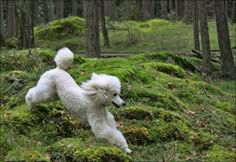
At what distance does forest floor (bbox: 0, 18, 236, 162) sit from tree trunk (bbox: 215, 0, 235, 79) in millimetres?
4295

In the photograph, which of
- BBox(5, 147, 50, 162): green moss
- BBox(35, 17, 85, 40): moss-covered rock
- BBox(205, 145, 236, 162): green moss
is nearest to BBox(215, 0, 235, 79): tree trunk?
BBox(205, 145, 236, 162): green moss

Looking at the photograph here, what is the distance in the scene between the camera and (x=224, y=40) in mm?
15844

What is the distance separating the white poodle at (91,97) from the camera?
19.2 feet

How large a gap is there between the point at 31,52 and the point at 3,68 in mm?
905

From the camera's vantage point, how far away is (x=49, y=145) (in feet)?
19.6

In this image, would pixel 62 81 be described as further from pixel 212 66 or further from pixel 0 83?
pixel 212 66

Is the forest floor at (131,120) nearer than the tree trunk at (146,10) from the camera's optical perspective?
Yes

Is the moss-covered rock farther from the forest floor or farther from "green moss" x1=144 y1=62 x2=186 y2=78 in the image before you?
the forest floor

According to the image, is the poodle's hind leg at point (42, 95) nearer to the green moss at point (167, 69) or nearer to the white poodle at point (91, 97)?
the white poodle at point (91, 97)

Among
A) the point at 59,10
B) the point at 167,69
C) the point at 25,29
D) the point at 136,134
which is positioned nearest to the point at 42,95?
the point at 136,134

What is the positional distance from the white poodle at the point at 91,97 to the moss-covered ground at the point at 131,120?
18 cm

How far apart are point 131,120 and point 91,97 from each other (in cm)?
162

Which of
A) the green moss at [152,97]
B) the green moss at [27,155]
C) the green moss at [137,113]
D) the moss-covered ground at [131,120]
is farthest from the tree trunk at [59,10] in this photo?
the green moss at [27,155]

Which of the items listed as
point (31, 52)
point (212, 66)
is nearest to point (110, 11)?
point (212, 66)
